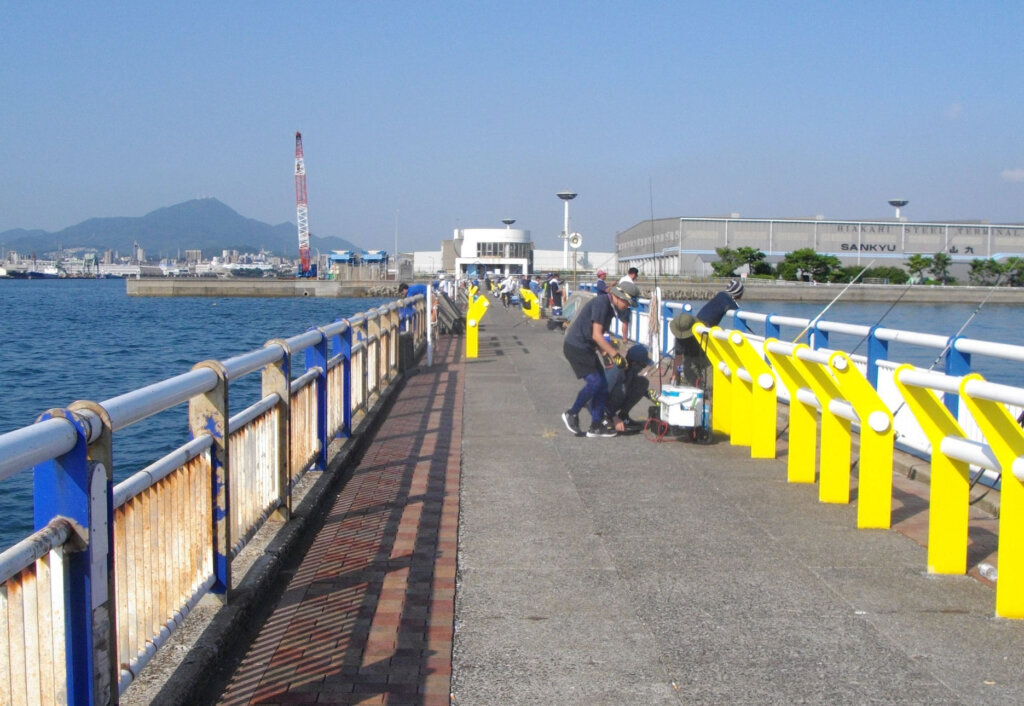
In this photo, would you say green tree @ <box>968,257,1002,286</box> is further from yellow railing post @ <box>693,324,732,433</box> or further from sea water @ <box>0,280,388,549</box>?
sea water @ <box>0,280,388,549</box>

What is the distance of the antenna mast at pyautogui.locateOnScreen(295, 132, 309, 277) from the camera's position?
14900 centimetres

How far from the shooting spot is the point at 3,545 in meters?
9.20

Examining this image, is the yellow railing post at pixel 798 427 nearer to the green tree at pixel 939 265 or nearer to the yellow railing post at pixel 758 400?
the yellow railing post at pixel 758 400

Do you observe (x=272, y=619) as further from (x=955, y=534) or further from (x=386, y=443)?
(x=386, y=443)

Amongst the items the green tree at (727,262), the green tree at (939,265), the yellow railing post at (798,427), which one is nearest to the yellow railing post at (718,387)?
the yellow railing post at (798,427)

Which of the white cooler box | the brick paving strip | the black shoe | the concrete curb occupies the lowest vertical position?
the brick paving strip

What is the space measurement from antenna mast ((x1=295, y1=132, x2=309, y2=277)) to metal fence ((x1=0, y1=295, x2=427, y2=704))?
145 m

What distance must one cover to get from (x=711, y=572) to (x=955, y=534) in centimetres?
128

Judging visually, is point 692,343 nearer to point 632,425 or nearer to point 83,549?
point 632,425

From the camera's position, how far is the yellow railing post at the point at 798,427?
7637 mm

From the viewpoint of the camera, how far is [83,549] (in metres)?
2.96

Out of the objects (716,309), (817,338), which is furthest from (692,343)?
(817,338)

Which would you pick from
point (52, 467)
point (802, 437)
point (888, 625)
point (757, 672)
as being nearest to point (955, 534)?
point (888, 625)

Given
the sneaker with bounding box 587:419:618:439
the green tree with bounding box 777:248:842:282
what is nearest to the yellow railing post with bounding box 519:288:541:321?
the sneaker with bounding box 587:419:618:439
